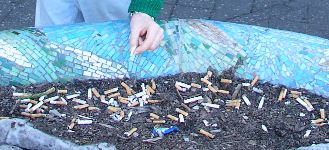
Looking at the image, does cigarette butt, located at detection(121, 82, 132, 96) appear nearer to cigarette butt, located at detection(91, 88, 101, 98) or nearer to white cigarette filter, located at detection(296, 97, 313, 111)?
cigarette butt, located at detection(91, 88, 101, 98)

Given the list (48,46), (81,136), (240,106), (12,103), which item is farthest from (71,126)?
(240,106)

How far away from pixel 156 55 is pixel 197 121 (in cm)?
27

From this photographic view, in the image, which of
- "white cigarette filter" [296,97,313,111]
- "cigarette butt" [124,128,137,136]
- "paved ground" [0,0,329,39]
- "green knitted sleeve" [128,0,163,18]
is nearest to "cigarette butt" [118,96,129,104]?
"cigarette butt" [124,128,137,136]

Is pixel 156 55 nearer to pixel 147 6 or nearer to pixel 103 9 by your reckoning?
pixel 147 6

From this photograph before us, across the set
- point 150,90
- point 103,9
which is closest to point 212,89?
point 150,90

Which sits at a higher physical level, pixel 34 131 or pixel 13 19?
pixel 34 131

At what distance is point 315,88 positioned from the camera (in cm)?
165

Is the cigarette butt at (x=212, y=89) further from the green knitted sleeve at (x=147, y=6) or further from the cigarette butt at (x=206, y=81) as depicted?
the green knitted sleeve at (x=147, y=6)

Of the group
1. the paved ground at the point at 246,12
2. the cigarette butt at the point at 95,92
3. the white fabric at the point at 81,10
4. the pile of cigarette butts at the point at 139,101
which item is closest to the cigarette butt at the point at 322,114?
the pile of cigarette butts at the point at 139,101

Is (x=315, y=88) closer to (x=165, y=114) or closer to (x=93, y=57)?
(x=165, y=114)

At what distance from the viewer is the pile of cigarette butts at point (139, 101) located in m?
1.52

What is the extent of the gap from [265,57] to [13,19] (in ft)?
5.38

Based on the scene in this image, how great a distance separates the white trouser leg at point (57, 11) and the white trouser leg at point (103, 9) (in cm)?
4

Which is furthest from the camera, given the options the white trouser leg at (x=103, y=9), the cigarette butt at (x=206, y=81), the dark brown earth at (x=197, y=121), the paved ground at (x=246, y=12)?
the paved ground at (x=246, y=12)
